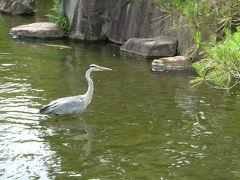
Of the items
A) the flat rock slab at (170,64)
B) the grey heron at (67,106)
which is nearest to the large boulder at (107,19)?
the flat rock slab at (170,64)

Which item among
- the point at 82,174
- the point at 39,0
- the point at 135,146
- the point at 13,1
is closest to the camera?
the point at 82,174

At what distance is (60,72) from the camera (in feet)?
45.1

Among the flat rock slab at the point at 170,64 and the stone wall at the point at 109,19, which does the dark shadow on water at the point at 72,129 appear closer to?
the flat rock slab at the point at 170,64

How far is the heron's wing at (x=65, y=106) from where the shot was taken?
9.74 meters

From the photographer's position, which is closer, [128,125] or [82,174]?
[82,174]

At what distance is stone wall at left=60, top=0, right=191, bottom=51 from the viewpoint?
17328mm

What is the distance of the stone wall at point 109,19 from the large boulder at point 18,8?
6.33 meters

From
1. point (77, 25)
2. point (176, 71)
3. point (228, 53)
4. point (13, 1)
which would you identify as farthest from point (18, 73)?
point (13, 1)

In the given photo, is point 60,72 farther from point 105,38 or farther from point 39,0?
point 39,0

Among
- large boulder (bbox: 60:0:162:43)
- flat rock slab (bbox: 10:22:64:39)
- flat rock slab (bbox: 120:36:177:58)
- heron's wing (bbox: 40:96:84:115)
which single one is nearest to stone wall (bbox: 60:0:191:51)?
large boulder (bbox: 60:0:162:43)

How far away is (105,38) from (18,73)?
5.83 m

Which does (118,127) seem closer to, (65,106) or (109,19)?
(65,106)

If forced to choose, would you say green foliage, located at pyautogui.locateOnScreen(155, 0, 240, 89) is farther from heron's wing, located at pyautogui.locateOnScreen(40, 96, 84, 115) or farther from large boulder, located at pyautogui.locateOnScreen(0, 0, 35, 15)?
large boulder, located at pyautogui.locateOnScreen(0, 0, 35, 15)

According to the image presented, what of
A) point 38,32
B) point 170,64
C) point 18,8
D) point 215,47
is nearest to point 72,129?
point 215,47
